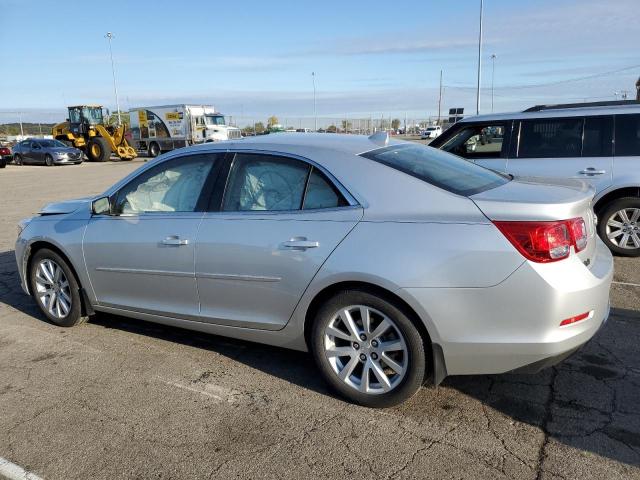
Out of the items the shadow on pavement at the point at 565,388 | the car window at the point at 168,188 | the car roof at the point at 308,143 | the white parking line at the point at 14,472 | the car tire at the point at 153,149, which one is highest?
the car roof at the point at 308,143

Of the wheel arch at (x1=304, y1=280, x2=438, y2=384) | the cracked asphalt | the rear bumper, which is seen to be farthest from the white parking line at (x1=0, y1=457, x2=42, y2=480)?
the rear bumper

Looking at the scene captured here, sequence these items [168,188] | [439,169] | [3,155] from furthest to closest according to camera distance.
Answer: [3,155] → [168,188] → [439,169]

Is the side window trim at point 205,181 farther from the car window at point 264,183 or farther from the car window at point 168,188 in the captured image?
the car window at point 264,183

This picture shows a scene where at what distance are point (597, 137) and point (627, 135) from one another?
1.02ft

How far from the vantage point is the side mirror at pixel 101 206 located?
169 inches

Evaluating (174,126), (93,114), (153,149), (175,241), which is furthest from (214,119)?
(175,241)

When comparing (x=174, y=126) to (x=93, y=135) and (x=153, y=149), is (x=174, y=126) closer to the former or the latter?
(x=153, y=149)

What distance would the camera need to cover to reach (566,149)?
6.52 meters

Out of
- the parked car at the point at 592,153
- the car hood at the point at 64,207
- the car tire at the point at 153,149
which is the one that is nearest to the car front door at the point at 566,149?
the parked car at the point at 592,153

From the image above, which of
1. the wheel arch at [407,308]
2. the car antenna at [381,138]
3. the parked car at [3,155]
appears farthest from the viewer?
the parked car at [3,155]

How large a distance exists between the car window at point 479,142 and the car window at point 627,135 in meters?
1.28

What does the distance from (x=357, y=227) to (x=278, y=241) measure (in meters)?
0.54

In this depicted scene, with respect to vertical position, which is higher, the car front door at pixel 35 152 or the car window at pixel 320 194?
the car window at pixel 320 194

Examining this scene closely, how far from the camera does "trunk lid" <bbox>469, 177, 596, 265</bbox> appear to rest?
9.19 ft
